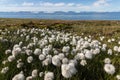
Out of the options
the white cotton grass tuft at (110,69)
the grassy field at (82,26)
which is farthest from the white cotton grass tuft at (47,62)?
the grassy field at (82,26)

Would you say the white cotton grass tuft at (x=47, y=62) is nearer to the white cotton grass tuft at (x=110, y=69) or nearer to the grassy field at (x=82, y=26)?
the white cotton grass tuft at (x=110, y=69)

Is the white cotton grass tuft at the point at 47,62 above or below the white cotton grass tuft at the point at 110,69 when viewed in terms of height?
below

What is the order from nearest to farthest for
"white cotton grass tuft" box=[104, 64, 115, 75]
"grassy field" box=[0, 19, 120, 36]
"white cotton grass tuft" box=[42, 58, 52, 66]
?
1. "white cotton grass tuft" box=[104, 64, 115, 75]
2. "white cotton grass tuft" box=[42, 58, 52, 66]
3. "grassy field" box=[0, 19, 120, 36]

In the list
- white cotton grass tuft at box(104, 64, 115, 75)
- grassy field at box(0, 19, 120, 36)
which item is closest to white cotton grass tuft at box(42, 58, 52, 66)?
white cotton grass tuft at box(104, 64, 115, 75)

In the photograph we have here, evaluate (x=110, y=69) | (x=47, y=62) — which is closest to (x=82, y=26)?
(x=47, y=62)

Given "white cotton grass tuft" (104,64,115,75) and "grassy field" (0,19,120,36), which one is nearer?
"white cotton grass tuft" (104,64,115,75)

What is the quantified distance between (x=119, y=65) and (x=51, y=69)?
7.27ft

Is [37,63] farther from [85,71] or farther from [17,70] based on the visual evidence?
[85,71]

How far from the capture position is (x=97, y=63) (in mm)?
9227

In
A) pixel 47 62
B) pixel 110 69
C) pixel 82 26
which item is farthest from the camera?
pixel 82 26

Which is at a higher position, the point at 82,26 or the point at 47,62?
the point at 47,62

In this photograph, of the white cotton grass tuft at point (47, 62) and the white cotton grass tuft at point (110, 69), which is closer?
the white cotton grass tuft at point (110, 69)

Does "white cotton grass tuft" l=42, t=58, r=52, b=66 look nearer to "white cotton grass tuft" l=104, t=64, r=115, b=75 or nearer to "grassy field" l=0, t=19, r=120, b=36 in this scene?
"white cotton grass tuft" l=104, t=64, r=115, b=75

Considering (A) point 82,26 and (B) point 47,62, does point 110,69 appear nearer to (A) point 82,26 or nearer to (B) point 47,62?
(B) point 47,62
